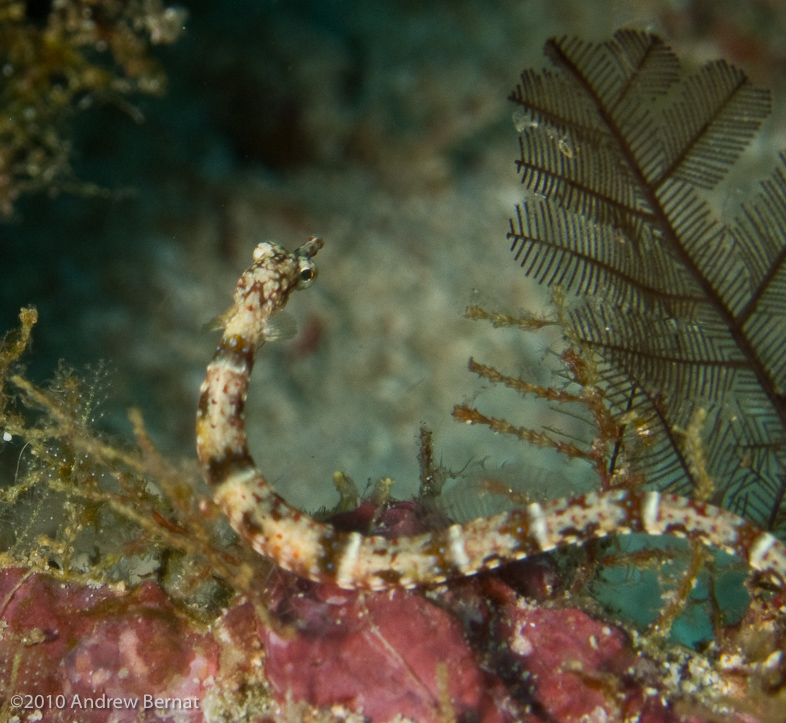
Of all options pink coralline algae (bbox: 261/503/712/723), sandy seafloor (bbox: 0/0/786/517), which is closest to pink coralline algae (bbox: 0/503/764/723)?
pink coralline algae (bbox: 261/503/712/723)

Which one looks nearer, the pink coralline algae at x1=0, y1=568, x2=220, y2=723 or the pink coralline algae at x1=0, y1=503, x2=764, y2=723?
the pink coralline algae at x1=0, y1=503, x2=764, y2=723

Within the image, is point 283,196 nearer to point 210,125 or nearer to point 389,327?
point 210,125

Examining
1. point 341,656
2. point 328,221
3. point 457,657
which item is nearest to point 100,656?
point 341,656

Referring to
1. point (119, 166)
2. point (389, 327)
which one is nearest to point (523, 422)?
point (389, 327)

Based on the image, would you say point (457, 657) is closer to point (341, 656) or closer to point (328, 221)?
point (341, 656)

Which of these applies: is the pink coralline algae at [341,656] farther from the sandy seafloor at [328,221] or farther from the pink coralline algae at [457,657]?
the sandy seafloor at [328,221]

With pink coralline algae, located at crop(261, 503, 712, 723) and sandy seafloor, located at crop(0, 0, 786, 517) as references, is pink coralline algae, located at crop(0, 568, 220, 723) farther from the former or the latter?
sandy seafloor, located at crop(0, 0, 786, 517)

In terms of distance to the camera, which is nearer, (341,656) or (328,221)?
(341,656)

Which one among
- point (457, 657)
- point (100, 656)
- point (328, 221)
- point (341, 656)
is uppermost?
point (328, 221)

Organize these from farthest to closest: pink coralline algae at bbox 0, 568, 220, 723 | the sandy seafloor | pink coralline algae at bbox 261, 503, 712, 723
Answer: the sandy seafloor → pink coralline algae at bbox 0, 568, 220, 723 → pink coralline algae at bbox 261, 503, 712, 723

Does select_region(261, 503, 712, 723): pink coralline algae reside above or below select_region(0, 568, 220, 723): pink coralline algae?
above
